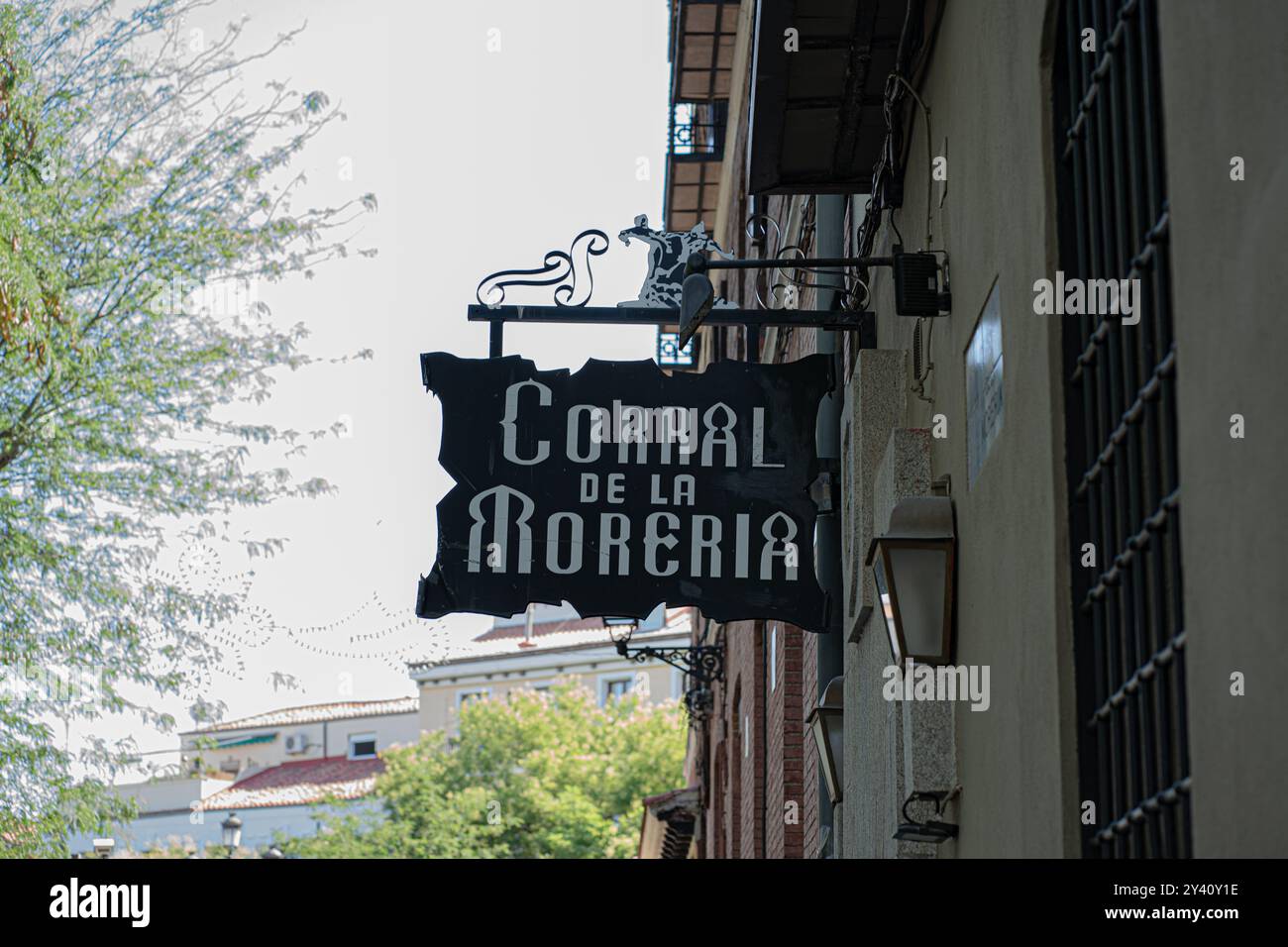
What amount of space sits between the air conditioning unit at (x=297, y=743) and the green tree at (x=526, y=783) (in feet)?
71.4

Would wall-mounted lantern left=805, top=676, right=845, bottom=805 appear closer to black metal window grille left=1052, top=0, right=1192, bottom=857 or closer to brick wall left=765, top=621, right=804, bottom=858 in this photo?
brick wall left=765, top=621, right=804, bottom=858

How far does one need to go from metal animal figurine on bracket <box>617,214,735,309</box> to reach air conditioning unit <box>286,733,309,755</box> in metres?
72.6

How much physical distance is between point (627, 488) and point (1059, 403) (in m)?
3.16

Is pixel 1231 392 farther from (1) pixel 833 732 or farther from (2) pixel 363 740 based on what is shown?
(2) pixel 363 740

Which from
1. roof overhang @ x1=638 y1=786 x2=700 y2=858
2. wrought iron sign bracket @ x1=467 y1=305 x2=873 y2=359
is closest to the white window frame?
roof overhang @ x1=638 y1=786 x2=700 y2=858

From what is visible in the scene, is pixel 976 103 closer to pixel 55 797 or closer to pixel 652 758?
pixel 55 797

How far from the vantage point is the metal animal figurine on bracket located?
26.1 ft

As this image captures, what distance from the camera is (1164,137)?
347 cm

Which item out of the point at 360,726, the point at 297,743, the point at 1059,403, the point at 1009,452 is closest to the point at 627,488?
the point at 1009,452

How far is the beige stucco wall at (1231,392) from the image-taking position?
273 cm

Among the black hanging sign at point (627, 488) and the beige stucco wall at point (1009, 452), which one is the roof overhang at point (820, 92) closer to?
the beige stucco wall at point (1009, 452)

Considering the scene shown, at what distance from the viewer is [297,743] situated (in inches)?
3105

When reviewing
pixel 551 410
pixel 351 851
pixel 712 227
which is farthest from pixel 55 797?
pixel 351 851

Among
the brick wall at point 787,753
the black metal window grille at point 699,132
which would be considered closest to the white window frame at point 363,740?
the black metal window grille at point 699,132
